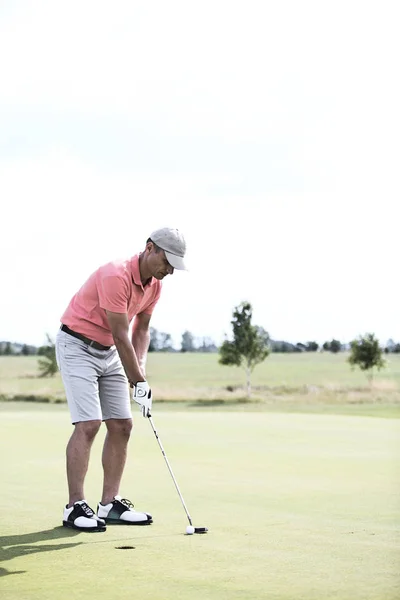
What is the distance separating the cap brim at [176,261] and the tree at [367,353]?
1894 inches

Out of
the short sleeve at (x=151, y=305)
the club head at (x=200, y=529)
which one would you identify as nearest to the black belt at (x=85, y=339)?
the short sleeve at (x=151, y=305)

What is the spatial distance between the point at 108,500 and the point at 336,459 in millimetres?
5291

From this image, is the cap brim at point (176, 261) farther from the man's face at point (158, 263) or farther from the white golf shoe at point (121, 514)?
the white golf shoe at point (121, 514)

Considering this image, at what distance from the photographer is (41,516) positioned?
6852 mm

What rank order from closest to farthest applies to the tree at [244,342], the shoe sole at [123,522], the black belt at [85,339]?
1. the shoe sole at [123,522]
2. the black belt at [85,339]
3. the tree at [244,342]

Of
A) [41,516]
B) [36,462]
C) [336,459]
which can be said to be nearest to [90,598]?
[41,516]

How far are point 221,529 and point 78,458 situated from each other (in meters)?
1.02

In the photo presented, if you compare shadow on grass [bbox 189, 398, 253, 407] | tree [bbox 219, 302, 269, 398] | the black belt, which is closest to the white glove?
the black belt

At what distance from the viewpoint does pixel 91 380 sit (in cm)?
664

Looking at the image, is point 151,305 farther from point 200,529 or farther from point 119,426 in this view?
point 200,529

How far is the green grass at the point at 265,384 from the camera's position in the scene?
35.6 meters

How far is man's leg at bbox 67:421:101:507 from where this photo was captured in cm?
638

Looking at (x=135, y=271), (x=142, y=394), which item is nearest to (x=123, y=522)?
(x=142, y=394)

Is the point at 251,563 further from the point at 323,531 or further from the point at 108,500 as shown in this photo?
the point at 108,500
